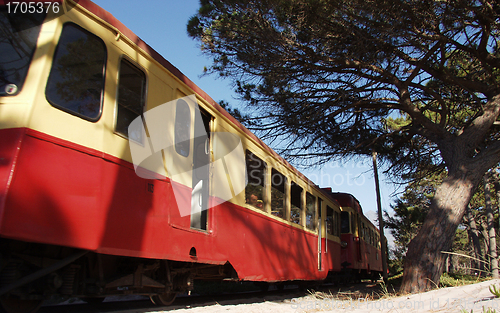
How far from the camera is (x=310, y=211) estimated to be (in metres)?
8.49

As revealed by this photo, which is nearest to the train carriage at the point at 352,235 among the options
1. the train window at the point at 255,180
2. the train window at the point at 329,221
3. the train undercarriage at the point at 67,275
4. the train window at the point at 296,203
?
the train window at the point at 329,221

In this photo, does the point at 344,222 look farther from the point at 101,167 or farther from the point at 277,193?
the point at 101,167

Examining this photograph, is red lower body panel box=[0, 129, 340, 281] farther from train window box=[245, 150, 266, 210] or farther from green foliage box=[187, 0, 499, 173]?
green foliage box=[187, 0, 499, 173]

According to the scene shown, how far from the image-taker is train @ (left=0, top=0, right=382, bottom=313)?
263 centimetres

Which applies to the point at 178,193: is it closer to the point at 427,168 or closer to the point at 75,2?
the point at 75,2

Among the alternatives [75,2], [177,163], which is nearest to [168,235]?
[177,163]

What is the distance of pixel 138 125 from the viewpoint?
11.8 ft

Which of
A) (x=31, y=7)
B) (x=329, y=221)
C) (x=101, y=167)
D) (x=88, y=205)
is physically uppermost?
(x=31, y=7)

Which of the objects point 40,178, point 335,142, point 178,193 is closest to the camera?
point 40,178

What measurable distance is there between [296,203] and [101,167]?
5233 mm

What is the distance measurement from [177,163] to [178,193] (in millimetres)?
333

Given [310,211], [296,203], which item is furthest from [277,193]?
[310,211]

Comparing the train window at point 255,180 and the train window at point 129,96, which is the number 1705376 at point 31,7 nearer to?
the train window at point 129,96

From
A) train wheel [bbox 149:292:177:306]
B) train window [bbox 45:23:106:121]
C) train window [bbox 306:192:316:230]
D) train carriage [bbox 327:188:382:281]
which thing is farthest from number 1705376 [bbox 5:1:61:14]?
train carriage [bbox 327:188:382:281]
